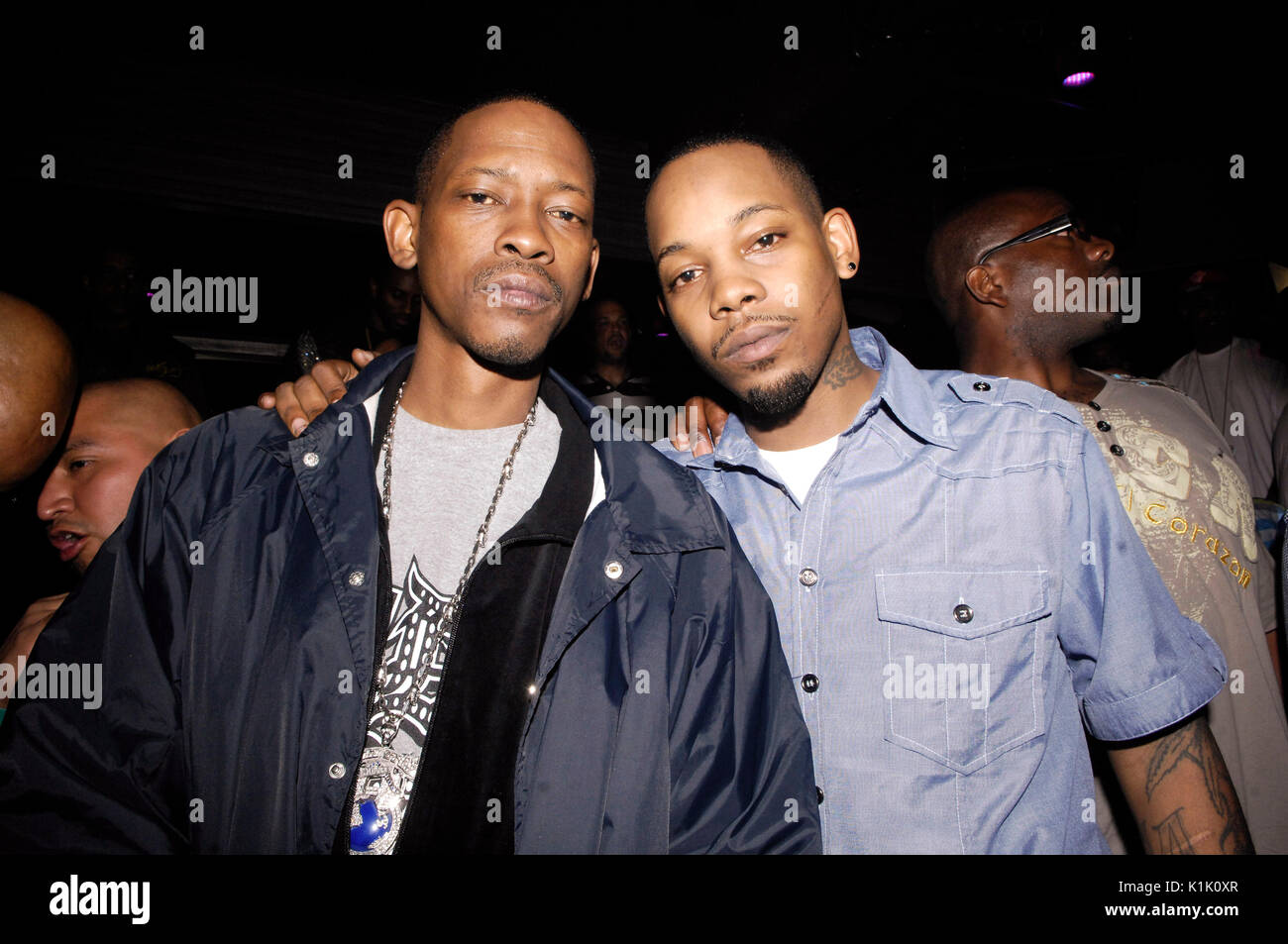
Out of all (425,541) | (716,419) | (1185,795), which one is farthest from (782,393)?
(1185,795)

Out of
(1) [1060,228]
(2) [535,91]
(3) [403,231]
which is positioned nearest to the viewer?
(3) [403,231]

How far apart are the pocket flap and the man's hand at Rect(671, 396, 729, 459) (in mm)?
732

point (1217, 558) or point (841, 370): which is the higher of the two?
point (841, 370)

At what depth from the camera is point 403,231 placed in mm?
2006

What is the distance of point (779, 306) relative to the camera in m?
1.79

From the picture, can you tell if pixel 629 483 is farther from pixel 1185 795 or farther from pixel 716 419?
pixel 1185 795

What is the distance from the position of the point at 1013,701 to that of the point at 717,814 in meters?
0.73

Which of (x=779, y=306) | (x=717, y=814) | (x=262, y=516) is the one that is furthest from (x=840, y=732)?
(x=262, y=516)

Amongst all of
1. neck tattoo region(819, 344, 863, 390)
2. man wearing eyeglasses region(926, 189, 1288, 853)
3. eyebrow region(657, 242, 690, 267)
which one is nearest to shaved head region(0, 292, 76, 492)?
eyebrow region(657, 242, 690, 267)

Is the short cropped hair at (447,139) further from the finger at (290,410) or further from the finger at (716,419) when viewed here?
the finger at (716,419)

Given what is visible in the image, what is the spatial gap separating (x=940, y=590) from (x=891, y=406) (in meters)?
0.49

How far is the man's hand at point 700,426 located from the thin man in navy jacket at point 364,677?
1.54 ft

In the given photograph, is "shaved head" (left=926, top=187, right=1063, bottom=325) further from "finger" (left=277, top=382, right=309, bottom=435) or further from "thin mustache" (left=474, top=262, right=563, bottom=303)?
"finger" (left=277, top=382, right=309, bottom=435)

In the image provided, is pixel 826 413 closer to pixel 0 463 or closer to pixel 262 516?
pixel 262 516
